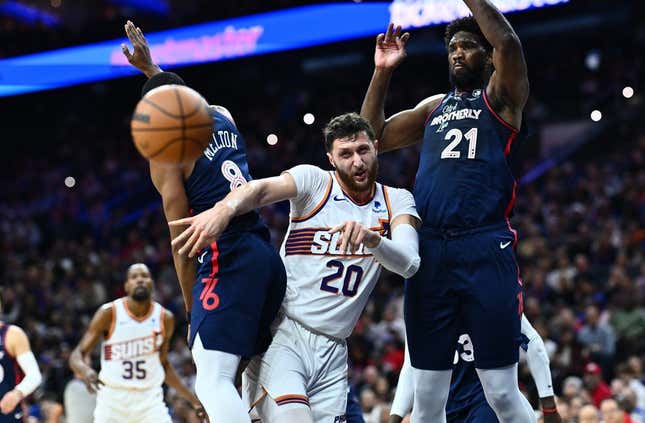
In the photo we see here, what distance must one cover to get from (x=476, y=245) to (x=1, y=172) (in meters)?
22.6

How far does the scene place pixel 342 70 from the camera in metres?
26.0

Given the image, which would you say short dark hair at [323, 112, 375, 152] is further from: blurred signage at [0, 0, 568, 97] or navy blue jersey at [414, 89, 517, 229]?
blurred signage at [0, 0, 568, 97]

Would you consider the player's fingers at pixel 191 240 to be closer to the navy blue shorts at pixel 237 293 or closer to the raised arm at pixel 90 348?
the navy blue shorts at pixel 237 293

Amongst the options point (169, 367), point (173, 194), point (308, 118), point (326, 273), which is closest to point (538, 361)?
point (326, 273)

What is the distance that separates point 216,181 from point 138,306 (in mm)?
4256

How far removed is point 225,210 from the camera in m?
4.53

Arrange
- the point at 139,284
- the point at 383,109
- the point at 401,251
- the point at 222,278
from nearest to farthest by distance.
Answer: the point at 401,251 < the point at 222,278 < the point at 383,109 < the point at 139,284

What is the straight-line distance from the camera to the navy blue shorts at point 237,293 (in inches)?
193

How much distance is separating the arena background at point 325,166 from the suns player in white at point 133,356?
97.0 inches

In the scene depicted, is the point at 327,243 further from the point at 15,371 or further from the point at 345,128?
the point at 15,371

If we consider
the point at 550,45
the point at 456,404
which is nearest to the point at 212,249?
the point at 456,404

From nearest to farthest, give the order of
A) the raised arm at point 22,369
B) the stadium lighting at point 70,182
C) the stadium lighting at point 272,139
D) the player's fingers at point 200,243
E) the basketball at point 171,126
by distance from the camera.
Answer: the player's fingers at point 200,243 → the basketball at point 171,126 → the raised arm at point 22,369 → the stadium lighting at point 272,139 → the stadium lighting at point 70,182

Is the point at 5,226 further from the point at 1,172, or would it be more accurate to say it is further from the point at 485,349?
the point at 485,349

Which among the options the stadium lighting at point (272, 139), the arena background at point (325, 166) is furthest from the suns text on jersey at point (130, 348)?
the stadium lighting at point (272, 139)
